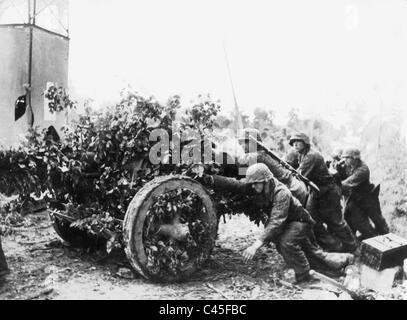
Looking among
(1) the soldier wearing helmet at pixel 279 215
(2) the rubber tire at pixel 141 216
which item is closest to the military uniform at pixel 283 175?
(1) the soldier wearing helmet at pixel 279 215

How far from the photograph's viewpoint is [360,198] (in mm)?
5980

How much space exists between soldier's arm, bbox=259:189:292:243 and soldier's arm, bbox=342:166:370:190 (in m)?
1.85

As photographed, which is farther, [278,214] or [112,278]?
[278,214]

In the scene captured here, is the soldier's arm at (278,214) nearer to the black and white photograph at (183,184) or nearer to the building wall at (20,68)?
the black and white photograph at (183,184)

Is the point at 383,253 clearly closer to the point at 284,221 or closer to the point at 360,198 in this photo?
the point at 284,221

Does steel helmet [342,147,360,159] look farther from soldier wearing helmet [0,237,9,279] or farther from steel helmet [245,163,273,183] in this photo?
soldier wearing helmet [0,237,9,279]

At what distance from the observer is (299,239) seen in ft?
14.8

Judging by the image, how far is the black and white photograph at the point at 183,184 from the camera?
3982mm

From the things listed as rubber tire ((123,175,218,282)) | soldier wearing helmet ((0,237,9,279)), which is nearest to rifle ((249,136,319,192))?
rubber tire ((123,175,218,282))

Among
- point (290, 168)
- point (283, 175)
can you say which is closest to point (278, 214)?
point (283, 175)

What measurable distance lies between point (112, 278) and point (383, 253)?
291 centimetres
